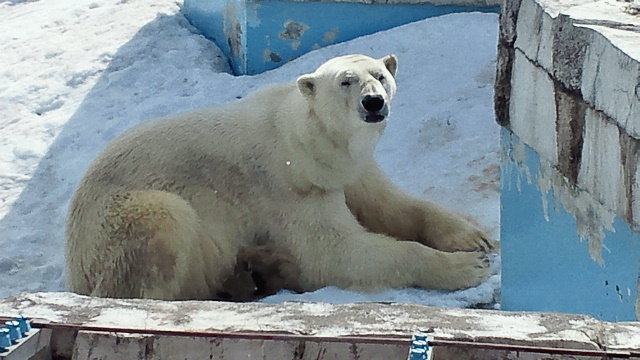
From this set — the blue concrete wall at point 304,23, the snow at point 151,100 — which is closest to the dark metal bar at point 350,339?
the snow at point 151,100

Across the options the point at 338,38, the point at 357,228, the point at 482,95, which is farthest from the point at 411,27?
the point at 357,228

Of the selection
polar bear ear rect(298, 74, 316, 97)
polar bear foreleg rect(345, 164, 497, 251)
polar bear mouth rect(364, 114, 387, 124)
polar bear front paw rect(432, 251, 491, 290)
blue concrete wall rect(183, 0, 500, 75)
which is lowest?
polar bear front paw rect(432, 251, 491, 290)

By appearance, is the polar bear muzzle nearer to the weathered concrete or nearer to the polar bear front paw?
the polar bear front paw

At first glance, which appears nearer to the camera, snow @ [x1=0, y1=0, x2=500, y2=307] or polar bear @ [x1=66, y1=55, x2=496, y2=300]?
polar bear @ [x1=66, y1=55, x2=496, y2=300]

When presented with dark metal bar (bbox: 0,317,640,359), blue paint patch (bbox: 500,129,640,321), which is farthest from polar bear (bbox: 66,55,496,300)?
dark metal bar (bbox: 0,317,640,359)

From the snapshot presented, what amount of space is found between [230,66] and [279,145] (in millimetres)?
3640

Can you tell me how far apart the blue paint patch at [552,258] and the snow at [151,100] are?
49cm

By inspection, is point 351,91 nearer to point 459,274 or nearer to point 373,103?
point 373,103

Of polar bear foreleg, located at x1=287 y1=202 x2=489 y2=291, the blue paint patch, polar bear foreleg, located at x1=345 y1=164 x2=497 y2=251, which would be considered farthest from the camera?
polar bear foreleg, located at x1=345 y1=164 x2=497 y2=251

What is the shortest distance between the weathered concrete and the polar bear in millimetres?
1865

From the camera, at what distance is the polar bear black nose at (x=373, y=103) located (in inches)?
157

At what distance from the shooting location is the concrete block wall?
100 inches

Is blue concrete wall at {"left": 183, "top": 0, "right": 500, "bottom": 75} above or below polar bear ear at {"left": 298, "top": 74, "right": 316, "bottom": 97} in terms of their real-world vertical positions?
above

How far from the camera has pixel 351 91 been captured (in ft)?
13.5
